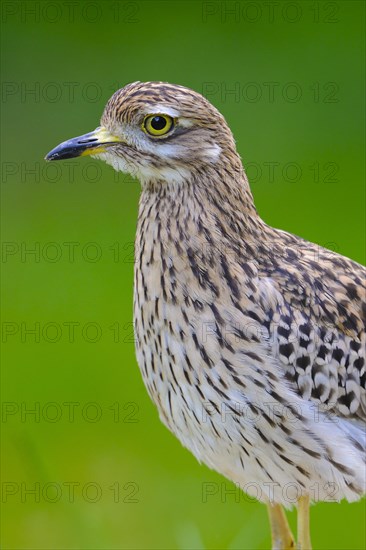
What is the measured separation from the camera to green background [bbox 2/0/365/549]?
6763 millimetres

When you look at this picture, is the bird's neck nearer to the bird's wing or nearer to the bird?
the bird

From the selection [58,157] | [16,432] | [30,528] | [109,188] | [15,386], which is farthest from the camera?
[109,188]

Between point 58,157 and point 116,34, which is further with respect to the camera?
point 116,34

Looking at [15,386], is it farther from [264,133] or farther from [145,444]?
[264,133]

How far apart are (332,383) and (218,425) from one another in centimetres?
44

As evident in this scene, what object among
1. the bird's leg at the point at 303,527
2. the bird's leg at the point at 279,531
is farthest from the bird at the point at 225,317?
the bird's leg at the point at 279,531

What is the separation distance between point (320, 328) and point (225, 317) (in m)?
0.37

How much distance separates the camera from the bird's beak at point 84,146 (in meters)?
4.18

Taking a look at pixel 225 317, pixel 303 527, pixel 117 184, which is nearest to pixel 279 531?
pixel 303 527

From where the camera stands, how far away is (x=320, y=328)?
435 cm

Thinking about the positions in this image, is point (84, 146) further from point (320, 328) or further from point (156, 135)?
point (320, 328)

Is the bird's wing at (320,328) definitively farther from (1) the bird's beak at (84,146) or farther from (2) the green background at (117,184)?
(2) the green background at (117,184)

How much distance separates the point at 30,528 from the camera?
19.4 ft

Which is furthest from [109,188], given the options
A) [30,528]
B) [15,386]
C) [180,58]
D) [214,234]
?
[214,234]
